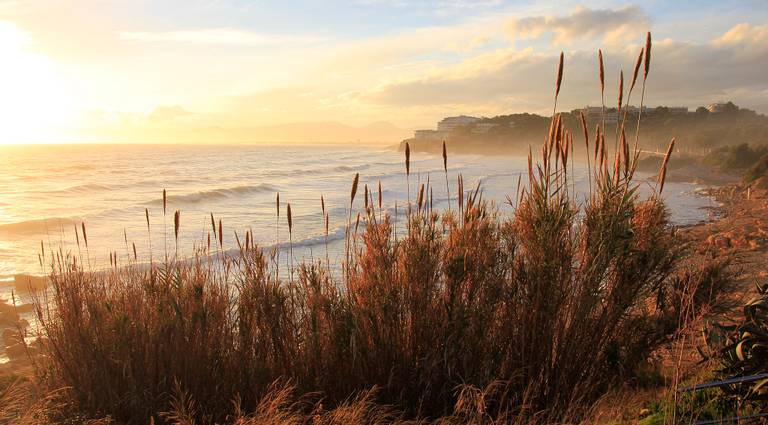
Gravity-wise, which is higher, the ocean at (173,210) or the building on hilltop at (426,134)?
the building on hilltop at (426,134)

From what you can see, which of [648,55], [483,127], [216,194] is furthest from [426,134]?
[648,55]

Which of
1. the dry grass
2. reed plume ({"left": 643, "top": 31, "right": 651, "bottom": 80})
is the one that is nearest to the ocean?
the dry grass

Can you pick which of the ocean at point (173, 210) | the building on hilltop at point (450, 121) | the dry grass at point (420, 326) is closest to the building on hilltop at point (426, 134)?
the building on hilltop at point (450, 121)

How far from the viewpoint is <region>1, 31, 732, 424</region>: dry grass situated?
3.64 meters

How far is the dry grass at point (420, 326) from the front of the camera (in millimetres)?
3641

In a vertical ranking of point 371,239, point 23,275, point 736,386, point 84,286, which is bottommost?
point 23,275

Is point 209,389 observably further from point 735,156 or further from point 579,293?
point 735,156

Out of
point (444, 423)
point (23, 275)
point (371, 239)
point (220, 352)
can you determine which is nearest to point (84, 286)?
point (220, 352)

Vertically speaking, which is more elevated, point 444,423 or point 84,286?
point 84,286

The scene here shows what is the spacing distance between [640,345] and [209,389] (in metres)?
3.33

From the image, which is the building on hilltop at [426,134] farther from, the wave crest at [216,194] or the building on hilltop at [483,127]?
the wave crest at [216,194]

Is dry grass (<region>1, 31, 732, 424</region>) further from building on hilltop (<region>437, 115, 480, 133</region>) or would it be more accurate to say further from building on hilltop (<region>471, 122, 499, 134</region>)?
building on hilltop (<region>437, 115, 480, 133</region>)

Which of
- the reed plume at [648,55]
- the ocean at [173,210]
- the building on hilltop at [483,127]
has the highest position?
the building on hilltop at [483,127]

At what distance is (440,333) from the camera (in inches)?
149
